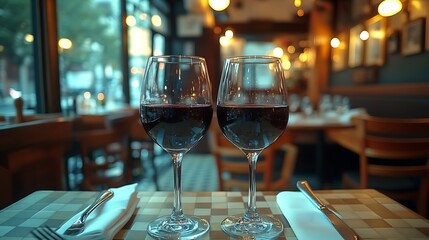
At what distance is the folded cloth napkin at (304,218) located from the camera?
52cm

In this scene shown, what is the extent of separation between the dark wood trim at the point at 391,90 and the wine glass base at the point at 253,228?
2789mm

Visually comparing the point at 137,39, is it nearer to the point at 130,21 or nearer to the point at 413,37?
the point at 130,21

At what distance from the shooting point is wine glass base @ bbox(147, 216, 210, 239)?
1.72 ft

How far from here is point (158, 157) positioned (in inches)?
227

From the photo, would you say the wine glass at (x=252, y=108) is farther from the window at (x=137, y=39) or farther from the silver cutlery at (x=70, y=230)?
the window at (x=137, y=39)

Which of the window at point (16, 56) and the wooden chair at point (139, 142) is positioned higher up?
the window at point (16, 56)

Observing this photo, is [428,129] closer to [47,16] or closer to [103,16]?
[47,16]

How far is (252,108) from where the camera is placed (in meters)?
0.57

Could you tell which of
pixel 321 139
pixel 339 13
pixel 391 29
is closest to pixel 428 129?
pixel 321 139

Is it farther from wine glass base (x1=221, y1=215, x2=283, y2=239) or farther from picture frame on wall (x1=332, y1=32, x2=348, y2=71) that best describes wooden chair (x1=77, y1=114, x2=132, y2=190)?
picture frame on wall (x1=332, y1=32, x2=348, y2=71)

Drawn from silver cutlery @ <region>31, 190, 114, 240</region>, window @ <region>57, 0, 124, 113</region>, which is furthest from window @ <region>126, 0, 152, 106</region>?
silver cutlery @ <region>31, 190, 114, 240</region>

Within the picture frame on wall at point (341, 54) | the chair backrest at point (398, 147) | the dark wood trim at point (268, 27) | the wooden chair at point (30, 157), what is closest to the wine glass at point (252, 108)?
the wooden chair at point (30, 157)

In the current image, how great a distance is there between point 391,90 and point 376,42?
2.83ft

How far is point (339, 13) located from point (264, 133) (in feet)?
19.4
